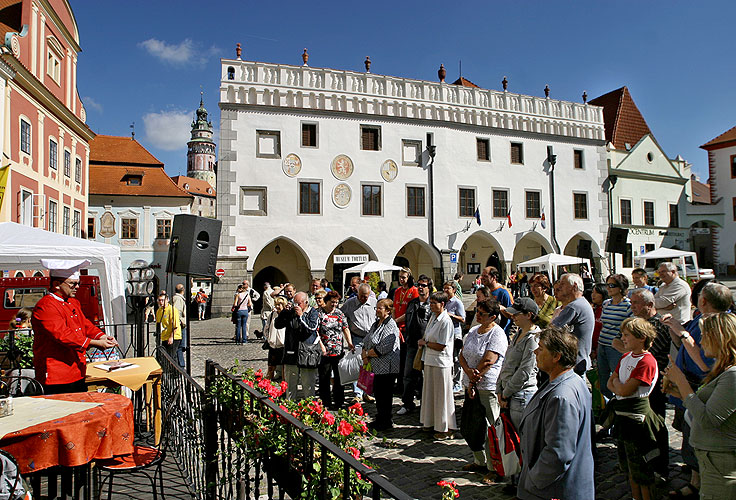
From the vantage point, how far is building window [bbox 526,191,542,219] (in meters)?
28.9

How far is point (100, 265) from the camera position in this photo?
9180mm

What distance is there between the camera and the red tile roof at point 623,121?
34.1 m

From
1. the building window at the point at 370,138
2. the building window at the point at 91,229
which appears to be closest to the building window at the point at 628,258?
the building window at the point at 370,138

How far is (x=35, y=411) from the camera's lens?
3.75 m

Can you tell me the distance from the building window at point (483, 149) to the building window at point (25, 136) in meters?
20.8

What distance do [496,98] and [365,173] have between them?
9.26 m

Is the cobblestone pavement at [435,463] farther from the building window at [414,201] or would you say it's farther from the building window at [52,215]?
the building window at [414,201]

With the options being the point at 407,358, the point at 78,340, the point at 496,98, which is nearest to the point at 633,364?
the point at 407,358

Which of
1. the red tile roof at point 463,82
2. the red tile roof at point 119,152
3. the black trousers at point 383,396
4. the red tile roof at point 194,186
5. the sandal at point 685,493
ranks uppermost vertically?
the red tile roof at point 194,186

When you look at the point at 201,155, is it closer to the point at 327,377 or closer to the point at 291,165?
the point at 291,165

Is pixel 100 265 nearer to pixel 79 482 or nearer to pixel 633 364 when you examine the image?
pixel 79 482

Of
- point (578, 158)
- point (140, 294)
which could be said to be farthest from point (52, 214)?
point (578, 158)

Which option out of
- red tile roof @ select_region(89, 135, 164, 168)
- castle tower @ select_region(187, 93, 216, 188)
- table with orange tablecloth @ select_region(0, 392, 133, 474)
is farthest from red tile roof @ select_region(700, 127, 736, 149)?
castle tower @ select_region(187, 93, 216, 188)

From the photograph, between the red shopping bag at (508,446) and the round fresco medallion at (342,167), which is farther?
the round fresco medallion at (342,167)
